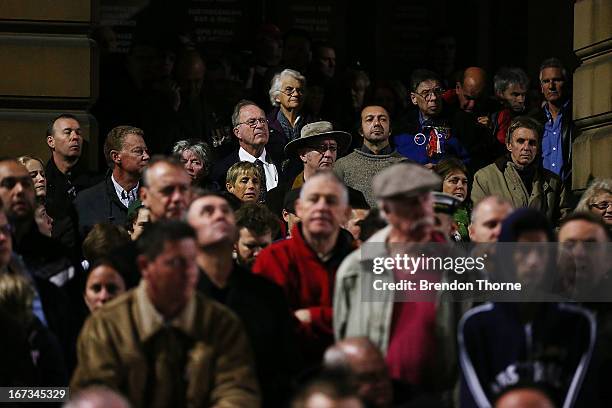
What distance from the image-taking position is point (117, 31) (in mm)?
17312

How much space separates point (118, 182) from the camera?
1302 centimetres

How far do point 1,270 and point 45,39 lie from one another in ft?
16.8

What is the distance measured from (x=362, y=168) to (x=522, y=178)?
1136 mm

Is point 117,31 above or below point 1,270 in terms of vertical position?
above

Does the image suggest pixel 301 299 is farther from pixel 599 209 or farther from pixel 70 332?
pixel 599 209

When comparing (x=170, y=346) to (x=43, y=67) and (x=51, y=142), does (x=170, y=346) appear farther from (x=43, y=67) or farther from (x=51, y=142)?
(x=43, y=67)

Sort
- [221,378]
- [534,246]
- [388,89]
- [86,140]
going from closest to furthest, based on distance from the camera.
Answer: [221,378] → [534,246] → [86,140] → [388,89]

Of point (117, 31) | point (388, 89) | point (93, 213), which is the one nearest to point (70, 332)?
point (93, 213)

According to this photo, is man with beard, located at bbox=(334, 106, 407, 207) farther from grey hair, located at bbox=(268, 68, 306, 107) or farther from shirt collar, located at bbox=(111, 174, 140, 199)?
shirt collar, located at bbox=(111, 174, 140, 199)

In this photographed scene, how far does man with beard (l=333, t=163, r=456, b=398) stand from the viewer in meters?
9.13

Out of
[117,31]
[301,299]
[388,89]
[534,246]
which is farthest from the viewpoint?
[117,31]

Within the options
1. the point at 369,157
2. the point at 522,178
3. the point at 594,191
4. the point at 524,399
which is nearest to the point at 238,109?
the point at 369,157

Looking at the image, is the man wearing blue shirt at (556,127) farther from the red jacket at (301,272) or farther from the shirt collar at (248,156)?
the red jacket at (301,272)

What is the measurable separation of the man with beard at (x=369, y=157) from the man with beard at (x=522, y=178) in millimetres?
627
